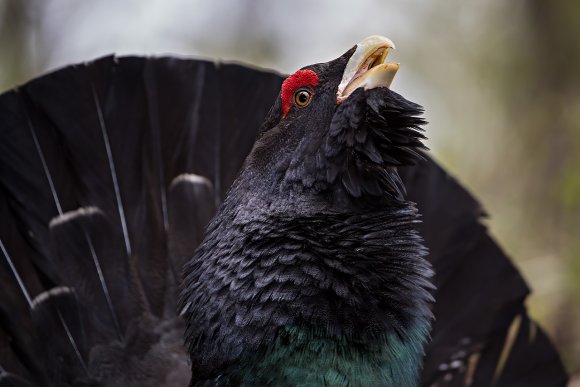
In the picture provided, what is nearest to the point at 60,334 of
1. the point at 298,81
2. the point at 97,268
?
the point at 97,268

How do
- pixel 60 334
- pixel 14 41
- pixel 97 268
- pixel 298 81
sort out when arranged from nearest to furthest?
pixel 298 81, pixel 60 334, pixel 97 268, pixel 14 41

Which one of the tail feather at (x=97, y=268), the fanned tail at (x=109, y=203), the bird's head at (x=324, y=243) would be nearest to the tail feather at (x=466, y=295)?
the fanned tail at (x=109, y=203)

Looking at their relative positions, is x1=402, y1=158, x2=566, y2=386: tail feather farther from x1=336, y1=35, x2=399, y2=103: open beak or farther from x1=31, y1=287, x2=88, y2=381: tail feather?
x1=31, y1=287, x2=88, y2=381: tail feather

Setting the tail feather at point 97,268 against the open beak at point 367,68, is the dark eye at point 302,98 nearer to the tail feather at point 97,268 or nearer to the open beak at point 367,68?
the open beak at point 367,68

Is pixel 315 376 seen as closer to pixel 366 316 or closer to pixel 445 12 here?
pixel 366 316

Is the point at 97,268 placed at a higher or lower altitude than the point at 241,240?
lower

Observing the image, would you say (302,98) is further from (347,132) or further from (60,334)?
(60,334)

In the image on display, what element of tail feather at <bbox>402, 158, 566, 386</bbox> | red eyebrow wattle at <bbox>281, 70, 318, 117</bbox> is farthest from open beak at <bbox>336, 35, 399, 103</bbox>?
tail feather at <bbox>402, 158, 566, 386</bbox>

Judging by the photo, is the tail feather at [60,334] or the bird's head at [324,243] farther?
the tail feather at [60,334]
